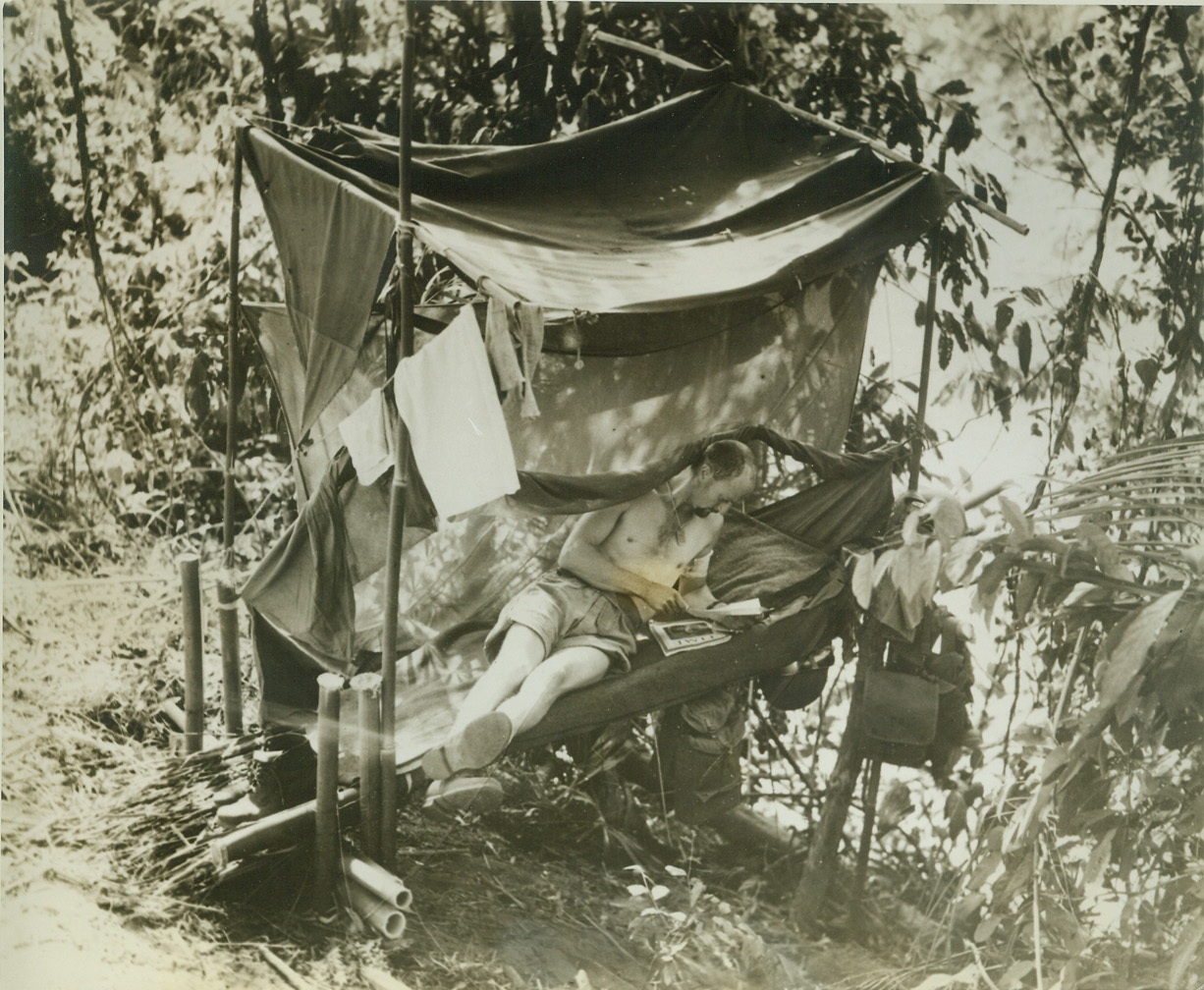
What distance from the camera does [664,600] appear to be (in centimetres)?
284

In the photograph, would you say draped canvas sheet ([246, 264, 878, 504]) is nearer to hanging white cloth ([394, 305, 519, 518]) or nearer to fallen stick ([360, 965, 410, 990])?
hanging white cloth ([394, 305, 519, 518])

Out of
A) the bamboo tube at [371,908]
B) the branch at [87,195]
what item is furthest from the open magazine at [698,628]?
the branch at [87,195]

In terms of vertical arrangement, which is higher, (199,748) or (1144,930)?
(199,748)

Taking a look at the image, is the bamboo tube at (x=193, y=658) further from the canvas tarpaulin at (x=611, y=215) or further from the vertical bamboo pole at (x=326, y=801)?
the canvas tarpaulin at (x=611, y=215)

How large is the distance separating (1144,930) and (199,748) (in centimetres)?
243

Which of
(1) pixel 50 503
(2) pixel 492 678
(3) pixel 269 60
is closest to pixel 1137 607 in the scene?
(2) pixel 492 678

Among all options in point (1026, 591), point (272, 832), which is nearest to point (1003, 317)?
point (1026, 591)

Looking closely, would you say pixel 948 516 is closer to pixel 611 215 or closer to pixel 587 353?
pixel 587 353

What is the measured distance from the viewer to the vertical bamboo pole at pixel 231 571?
2773mm

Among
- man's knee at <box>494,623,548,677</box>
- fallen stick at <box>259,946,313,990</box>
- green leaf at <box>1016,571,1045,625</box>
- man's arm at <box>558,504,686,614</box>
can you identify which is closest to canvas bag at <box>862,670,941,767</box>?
green leaf at <box>1016,571,1045,625</box>

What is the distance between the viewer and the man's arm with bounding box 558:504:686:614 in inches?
109

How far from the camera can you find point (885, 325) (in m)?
2.99

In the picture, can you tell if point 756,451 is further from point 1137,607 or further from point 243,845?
point 243,845

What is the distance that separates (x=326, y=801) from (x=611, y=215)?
1602mm
